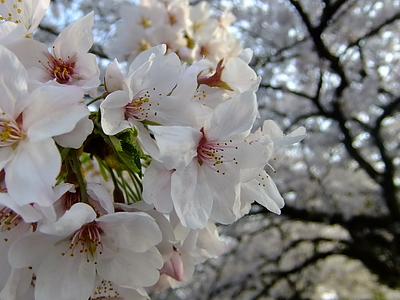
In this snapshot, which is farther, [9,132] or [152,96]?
[152,96]

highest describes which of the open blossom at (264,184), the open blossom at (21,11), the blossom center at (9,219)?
the open blossom at (21,11)

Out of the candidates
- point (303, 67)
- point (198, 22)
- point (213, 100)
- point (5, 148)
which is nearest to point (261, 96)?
point (303, 67)

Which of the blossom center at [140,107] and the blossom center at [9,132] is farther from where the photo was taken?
the blossom center at [140,107]

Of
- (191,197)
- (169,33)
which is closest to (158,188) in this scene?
(191,197)

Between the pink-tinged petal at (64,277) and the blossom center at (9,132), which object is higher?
the blossom center at (9,132)

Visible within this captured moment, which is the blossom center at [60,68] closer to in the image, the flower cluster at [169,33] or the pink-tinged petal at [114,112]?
the pink-tinged petal at [114,112]

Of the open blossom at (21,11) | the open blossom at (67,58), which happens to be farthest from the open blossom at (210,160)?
the open blossom at (21,11)

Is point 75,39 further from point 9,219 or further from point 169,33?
point 169,33
